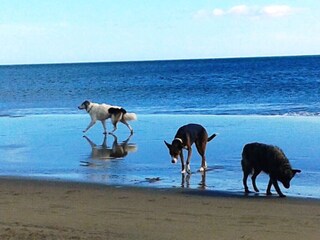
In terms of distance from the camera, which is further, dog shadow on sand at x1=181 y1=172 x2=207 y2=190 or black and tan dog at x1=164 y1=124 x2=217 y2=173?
black and tan dog at x1=164 y1=124 x2=217 y2=173

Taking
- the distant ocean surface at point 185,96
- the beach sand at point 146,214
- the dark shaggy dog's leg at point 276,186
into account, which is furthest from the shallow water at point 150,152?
the distant ocean surface at point 185,96

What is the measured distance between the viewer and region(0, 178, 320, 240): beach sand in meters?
6.73

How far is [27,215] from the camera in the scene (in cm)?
773

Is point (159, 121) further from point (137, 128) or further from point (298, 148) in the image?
point (298, 148)

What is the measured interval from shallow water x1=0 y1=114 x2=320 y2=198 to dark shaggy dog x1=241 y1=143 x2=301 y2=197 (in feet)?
0.83

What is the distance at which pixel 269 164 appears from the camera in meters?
9.51

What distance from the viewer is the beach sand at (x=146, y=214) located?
673cm

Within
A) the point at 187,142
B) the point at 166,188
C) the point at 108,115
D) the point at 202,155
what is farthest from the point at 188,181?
the point at 108,115

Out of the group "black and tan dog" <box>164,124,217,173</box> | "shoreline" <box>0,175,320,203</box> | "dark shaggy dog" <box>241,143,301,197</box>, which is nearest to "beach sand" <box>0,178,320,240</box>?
"shoreline" <box>0,175,320,203</box>

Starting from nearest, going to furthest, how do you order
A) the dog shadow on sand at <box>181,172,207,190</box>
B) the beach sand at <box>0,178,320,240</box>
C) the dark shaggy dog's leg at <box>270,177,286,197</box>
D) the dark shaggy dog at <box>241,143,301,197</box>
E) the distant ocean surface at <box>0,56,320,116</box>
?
the beach sand at <box>0,178,320,240</box>
the dark shaggy dog's leg at <box>270,177,286,197</box>
the dark shaggy dog at <box>241,143,301,197</box>
the dog shadow on sand at <box>181,172,207,190</box>
the distant ocean surface at <box>0,56,320,116</box>

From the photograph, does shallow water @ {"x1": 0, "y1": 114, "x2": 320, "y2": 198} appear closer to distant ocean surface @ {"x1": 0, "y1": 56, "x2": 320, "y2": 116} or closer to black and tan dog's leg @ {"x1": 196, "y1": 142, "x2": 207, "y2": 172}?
black and tan dog's leg @ {"x1": 196, "y1": 142, "x2": 207, "y2": 172}

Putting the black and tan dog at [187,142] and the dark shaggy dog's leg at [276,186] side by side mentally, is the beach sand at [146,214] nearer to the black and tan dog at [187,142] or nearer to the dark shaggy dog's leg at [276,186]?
the dark shaggy dog's leg at [276,186]

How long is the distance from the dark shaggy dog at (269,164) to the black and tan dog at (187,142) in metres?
1.87

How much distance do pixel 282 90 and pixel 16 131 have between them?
1018 inches
